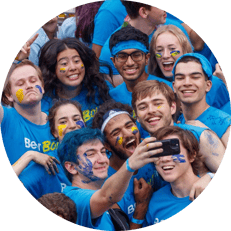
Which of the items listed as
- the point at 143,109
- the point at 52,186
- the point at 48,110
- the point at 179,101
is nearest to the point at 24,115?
the point at 48,110

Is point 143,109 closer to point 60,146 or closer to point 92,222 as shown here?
point 60,146

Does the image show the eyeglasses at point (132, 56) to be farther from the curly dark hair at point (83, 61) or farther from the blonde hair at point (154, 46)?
the curly dark hair at point (83, 61)

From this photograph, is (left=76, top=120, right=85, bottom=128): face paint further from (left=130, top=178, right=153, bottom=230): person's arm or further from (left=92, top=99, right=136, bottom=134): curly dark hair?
(left=130, top=178, right=153, bottom=230): person's arm

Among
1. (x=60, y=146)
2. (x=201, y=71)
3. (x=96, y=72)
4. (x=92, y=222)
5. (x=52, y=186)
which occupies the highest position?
(x=96, y=72)

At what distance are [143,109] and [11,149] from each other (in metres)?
2.00

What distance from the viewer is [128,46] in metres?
6.85

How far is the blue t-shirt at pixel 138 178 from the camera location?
6.68 meters

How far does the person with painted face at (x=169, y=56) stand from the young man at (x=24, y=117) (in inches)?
67.7

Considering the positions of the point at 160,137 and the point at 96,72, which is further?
the point at 96,72

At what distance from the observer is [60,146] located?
6734 mm

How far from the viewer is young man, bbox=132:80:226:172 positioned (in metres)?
6.68

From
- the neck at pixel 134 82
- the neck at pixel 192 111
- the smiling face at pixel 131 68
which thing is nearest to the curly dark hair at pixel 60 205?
the neck at pixel 134 82

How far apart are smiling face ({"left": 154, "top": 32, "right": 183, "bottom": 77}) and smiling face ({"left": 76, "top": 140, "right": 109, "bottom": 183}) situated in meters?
1.54

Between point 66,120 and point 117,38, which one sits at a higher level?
point 117,38
